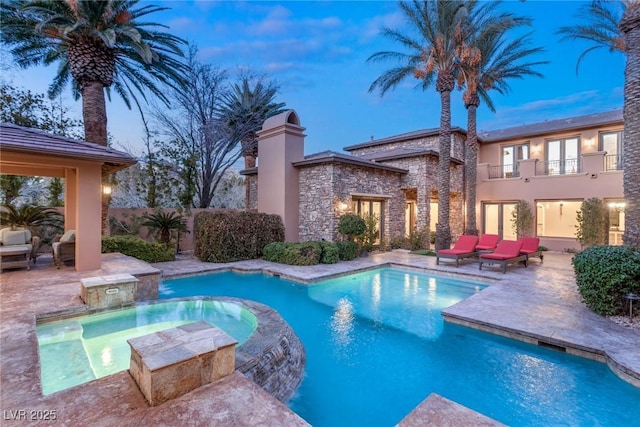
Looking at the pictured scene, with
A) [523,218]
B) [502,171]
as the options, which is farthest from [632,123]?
[502,171]

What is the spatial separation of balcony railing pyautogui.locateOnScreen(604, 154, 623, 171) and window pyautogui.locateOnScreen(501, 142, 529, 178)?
389 cm

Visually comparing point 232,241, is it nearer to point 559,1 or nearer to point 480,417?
point 480,417

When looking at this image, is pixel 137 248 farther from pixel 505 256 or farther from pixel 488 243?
pixel 488 243

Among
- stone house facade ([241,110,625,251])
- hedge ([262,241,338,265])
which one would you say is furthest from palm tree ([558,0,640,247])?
stone house facade ([241,110,625,251])

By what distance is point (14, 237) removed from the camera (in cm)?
842

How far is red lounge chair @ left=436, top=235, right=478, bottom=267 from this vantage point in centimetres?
1141

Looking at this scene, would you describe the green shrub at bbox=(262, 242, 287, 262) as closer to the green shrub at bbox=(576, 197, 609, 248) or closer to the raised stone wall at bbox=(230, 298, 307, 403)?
the raised stone wall at bbox=(230, 298, 307, 403)

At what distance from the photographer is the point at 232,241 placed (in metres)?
12.8

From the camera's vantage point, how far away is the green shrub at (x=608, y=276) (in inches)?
221

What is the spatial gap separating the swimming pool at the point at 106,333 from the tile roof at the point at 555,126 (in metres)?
20.1

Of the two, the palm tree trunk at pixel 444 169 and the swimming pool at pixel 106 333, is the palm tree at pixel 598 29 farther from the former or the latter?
the swimming pool at pixel 106 333

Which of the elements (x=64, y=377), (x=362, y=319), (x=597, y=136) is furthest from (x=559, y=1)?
(x=64, y=377)

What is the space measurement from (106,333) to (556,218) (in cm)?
2116

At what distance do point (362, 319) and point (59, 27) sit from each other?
45.5 ft
